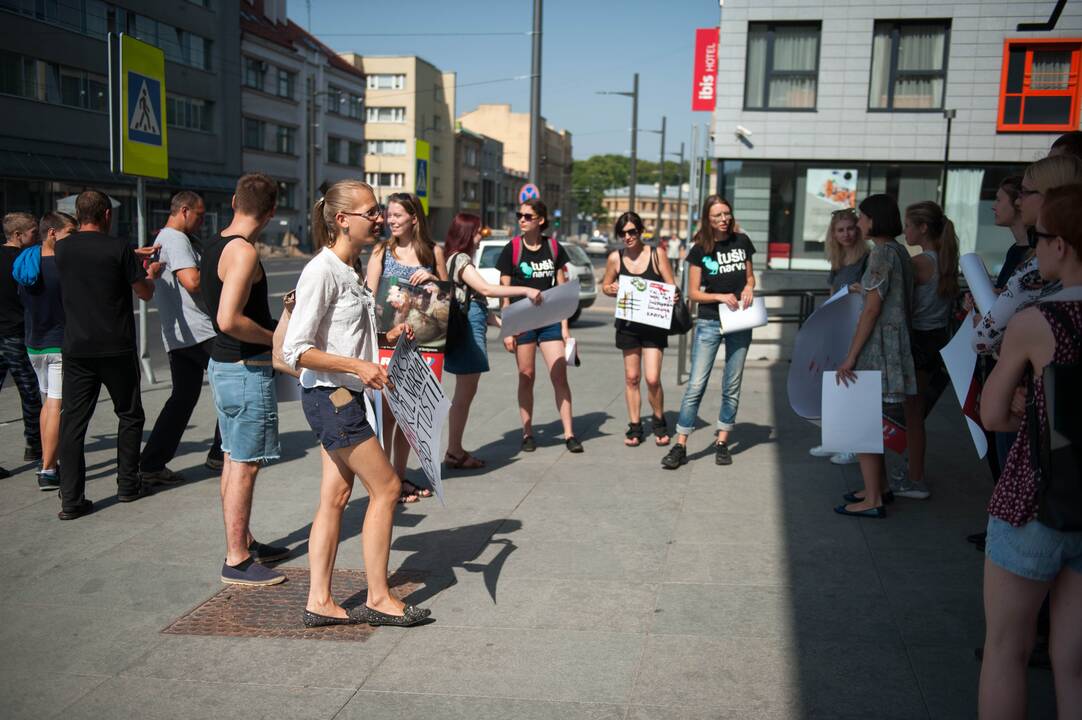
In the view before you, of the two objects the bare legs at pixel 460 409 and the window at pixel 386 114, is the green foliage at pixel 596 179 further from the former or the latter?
the bare legs at pixel 460 409

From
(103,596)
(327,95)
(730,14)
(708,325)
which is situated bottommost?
(103,596)

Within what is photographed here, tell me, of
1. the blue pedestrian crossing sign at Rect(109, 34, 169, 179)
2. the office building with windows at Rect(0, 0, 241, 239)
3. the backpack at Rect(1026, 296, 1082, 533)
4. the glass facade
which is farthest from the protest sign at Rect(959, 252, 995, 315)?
the office building with windows at Rect(0, 0, 241, 239)

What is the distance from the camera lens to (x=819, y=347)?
5902 mm

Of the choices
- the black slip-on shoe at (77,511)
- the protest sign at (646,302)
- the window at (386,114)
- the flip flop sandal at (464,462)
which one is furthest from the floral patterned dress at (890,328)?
the window at (386,114)

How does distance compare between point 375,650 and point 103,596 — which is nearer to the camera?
point 375,650

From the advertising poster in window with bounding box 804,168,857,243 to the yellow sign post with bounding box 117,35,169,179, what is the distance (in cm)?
1084

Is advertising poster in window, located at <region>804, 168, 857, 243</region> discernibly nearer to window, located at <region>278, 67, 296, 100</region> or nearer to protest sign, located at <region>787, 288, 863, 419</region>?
protest sign, located at <region>787, 288, 863, 419</region>

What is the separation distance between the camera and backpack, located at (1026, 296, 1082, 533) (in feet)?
8.30

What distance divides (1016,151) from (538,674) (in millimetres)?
15993

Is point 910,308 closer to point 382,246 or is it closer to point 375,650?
point 382,246

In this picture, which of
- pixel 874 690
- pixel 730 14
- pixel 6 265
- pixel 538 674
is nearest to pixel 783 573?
pixel 874 690

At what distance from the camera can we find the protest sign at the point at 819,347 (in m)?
5.80

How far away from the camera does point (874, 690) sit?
3.41 meters

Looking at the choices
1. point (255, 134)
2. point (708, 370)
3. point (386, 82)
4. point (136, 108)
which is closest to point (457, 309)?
point (708, 370)
